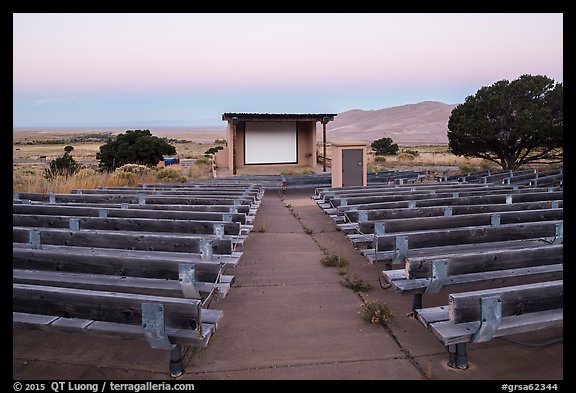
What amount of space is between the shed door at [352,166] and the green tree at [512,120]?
9375mm

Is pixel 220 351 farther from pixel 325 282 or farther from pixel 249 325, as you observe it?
pixel 325 282

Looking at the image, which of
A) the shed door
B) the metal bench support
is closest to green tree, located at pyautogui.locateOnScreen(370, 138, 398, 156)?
the shed door

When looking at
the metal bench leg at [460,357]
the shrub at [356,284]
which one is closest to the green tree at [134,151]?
the shrub at [356,284]

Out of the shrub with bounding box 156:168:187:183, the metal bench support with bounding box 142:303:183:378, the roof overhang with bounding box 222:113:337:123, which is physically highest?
the roof overhang with bounding box 222:113:337:123

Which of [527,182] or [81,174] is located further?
[81,174]

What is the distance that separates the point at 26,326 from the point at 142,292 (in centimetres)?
124

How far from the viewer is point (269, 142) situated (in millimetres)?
24750

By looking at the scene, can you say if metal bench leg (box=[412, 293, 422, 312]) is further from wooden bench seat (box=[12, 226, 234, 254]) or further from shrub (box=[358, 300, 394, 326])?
wooden bench seat (box=[12, 226, 234, 254])

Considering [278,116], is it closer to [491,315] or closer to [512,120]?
[512,120]

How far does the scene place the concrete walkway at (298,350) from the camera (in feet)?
12.5

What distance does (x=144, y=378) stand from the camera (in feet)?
12.4

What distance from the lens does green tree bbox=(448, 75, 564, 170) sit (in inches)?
834

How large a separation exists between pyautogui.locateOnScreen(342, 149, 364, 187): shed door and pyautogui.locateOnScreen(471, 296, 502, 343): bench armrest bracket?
12.3 m

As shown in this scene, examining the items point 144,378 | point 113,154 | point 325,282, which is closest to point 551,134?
point 325,282
